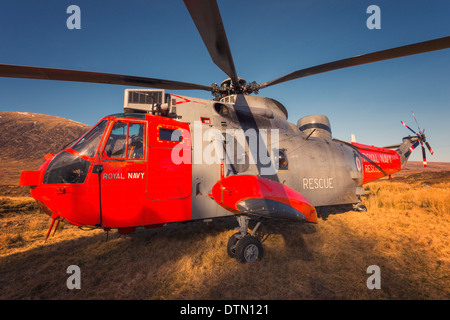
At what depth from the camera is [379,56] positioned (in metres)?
4.22

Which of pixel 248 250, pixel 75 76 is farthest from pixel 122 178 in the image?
pixel 248 250

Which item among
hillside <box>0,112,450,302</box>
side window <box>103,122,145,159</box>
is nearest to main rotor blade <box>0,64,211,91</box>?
side window <box>103,122,145,159</box>

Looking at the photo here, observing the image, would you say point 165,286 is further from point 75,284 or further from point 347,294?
point 347,294

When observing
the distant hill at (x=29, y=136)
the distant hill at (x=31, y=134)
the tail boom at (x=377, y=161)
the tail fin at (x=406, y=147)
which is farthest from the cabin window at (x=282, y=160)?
the distant hill at (x=31, y=134)

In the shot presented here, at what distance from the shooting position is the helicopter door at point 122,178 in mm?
3980

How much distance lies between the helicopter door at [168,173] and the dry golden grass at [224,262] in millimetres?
1277

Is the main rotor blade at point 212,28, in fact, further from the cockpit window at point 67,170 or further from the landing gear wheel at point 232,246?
the landing gear wheel at point 232,246

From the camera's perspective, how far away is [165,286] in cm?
376

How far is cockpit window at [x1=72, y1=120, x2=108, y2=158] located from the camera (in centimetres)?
412

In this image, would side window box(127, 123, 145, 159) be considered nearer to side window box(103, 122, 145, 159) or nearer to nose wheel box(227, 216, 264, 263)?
side window box(103, 122, 145, 159)

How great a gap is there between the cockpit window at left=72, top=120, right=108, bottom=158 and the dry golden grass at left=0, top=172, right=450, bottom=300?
8.79ft

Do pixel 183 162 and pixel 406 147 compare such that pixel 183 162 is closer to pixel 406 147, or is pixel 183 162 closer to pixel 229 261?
pixel 229 261
